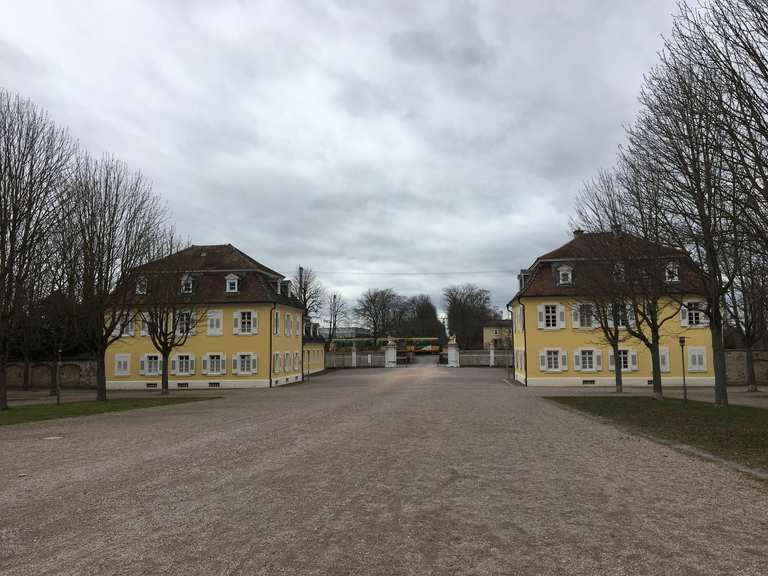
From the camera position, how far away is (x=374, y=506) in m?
7.36

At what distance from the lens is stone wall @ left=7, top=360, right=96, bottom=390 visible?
4334cm

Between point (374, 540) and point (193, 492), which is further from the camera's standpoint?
point (193, 492)

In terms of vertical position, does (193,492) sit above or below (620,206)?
below

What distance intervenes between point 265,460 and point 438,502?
170 inches

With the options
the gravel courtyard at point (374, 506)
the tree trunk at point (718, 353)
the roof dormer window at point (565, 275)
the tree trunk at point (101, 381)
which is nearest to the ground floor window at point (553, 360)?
the roof dormer window at point (565, 275)

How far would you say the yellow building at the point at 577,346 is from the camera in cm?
3909

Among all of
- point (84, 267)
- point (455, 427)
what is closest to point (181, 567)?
point (455, 427)

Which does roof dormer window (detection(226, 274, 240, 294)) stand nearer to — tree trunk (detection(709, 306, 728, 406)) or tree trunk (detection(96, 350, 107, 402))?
tree trunk (detection(96, 350, 107, 402))

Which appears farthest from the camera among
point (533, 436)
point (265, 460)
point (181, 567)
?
point (533, 436)

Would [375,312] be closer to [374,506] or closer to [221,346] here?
[221,346]

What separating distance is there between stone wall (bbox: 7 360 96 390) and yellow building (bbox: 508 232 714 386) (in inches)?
1146

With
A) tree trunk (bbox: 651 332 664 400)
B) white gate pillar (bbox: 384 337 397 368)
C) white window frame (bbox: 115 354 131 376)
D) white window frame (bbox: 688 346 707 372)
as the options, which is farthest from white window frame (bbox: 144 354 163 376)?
white window frame (bbox: 688 346 707 372)

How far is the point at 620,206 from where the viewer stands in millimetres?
23422

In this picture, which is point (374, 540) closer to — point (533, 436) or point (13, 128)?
point (533, 436)
